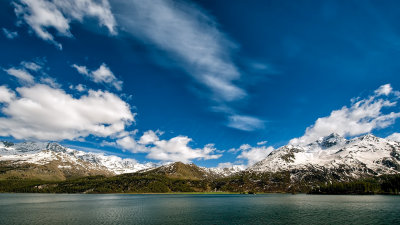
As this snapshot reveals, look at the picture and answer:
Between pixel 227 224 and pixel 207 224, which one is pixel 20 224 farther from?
pixel 227 224

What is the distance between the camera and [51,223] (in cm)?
8144

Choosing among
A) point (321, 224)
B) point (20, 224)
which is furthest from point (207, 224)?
point (20, 224)

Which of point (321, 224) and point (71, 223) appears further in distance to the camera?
point (71, 223)

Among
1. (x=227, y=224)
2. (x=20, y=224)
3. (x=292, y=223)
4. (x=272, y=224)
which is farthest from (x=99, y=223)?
(x=292, y=223)

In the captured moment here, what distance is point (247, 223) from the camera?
78.9m

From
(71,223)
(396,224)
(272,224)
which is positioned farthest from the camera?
(71,223)

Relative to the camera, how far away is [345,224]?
73.7 metres

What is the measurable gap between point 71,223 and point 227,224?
178 ft

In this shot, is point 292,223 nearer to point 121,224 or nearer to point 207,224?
point 207,224

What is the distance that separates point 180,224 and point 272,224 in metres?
30.7

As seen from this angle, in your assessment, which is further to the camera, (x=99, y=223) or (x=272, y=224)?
(x=99, y=223)

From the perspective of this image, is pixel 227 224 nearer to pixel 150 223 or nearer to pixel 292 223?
pixel 292 223

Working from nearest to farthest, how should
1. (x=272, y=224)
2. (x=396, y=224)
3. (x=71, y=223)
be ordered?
(x=396, y=224), (x=272, y=224), (x=71, y=223)

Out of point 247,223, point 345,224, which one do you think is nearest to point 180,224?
point 247,223
